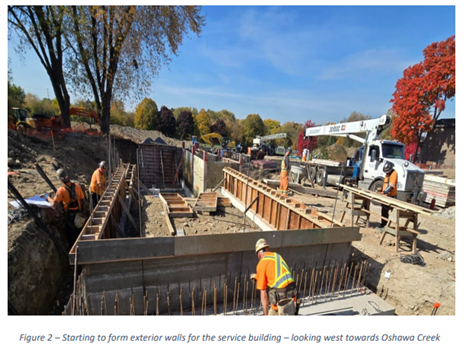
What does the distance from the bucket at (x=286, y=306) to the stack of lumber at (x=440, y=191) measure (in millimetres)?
12818

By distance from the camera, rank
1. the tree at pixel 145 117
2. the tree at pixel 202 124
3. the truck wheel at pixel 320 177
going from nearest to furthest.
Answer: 1. the truck wheel at pixel 320 177
2. the tree at pixel 145 117
3. the tree at pixel 202 124

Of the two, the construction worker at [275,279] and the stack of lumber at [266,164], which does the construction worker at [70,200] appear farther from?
the stack of lumber at [266,164]

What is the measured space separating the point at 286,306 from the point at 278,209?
4.14m

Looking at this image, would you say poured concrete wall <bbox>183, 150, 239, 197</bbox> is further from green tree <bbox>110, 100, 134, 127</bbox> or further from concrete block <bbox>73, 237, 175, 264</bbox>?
green tree <bbox>110, 100, 134, 127</bbox>

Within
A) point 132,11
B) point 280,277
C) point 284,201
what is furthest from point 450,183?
point 132,11

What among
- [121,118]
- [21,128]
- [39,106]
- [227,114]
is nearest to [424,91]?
[21,128]

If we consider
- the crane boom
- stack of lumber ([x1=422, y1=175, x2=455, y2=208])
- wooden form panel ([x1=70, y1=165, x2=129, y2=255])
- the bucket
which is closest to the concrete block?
wooden form panel ([x1=70, y1=165, x2=129, y2=255])

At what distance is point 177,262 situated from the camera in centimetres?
413

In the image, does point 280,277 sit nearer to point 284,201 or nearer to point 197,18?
point 284,201

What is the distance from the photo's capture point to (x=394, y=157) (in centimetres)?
1084

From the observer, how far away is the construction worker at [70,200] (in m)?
5.28

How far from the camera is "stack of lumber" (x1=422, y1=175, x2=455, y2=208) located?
37.2ft

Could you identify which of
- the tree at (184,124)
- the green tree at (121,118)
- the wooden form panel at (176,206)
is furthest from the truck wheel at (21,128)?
the tree at (184,124)

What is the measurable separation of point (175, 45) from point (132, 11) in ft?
11.2
